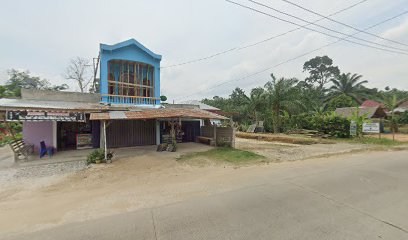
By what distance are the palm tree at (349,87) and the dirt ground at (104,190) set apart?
115 feet

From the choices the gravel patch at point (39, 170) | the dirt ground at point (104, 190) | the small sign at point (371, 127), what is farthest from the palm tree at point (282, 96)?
the gravel patch at point (39, 170)

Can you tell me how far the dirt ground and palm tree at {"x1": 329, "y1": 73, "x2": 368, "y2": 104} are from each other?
3490 centimetres

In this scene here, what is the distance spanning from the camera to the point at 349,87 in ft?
115

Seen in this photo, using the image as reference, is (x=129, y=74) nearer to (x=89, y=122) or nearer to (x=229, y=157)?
(x=89, y=122)

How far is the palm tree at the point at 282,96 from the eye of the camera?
942 inches

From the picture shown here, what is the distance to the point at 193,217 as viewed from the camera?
405 centimetres

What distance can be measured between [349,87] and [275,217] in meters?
39.8

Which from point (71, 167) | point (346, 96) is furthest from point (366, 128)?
point (71, 167)

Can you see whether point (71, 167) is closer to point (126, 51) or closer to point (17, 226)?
point (17, 226)

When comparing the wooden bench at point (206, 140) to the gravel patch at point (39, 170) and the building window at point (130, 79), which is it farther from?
the gravel patch at point (39, 170)

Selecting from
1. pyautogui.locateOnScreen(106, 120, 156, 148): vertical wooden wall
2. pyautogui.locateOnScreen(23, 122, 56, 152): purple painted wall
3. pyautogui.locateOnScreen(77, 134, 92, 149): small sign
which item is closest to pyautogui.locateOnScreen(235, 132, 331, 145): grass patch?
pyautogui.locateOnScreen(106, 120, 156, 148): vertical wooden wall

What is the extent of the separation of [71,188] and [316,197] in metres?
7.03

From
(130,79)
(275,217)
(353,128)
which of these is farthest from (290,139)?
(275,217)

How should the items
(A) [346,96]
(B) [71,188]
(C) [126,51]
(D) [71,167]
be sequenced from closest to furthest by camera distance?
1. (B) [71,188]
2. (D) [71,167]
3. (C) [126,51]
4. (A) [346,96]
